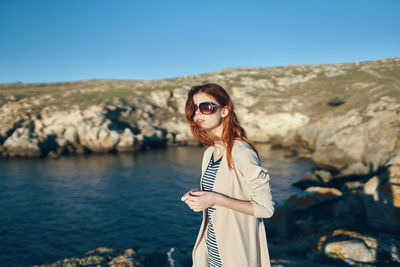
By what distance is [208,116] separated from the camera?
303cm

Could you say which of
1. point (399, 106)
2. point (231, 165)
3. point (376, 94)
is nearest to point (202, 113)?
point (231, 165)

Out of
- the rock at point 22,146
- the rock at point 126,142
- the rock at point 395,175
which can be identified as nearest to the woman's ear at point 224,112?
the rock at point 395,175

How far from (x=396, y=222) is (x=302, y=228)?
13.0ft

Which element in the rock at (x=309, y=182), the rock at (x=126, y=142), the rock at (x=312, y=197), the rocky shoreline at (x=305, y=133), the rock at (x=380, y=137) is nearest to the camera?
the rocky shoreline at (x=305, y=133)

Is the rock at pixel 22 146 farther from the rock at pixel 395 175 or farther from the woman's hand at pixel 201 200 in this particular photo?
the woman's hand at pixel 201 200

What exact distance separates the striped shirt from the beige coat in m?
Result: 0.11

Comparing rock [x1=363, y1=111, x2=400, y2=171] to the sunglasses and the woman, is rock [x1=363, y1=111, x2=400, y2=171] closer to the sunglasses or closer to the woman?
the woman

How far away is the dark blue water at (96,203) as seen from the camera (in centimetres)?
1401

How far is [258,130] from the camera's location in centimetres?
4550

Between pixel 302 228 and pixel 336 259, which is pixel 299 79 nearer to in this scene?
pixel 302 228

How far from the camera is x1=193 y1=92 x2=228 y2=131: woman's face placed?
9.98 feet

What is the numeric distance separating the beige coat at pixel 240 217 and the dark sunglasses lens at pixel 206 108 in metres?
0.49

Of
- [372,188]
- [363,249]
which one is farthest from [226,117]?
[372,188]

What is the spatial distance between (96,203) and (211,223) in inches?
745
